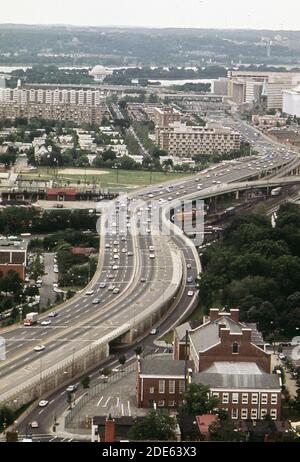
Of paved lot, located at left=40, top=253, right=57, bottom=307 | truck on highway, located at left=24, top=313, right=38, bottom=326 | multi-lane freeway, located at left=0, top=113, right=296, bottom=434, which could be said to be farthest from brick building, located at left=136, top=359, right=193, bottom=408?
paved lot, located at left=40, top=253, right=57, bottom=307

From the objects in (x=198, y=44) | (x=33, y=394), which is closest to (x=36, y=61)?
(x=198, y=44)

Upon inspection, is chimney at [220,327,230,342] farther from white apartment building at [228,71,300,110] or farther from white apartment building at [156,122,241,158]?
white apartment building at [228,71,300,110]

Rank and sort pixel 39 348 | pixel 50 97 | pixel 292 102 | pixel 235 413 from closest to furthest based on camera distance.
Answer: pixel 235 413 < pixel 39 348 < pixel 50 97 < pixel 292 102

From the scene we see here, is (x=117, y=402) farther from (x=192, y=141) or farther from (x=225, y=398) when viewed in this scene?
(x=192, y=141)

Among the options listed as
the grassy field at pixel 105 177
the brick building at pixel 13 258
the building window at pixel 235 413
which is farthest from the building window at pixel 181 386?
the grassy field at pixel 105 177

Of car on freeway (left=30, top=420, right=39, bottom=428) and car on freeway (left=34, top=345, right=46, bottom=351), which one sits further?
car on freeway (left=34, top=345, right=46, bottom=351)

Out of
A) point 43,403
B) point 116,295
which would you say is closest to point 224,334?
point 43,403
